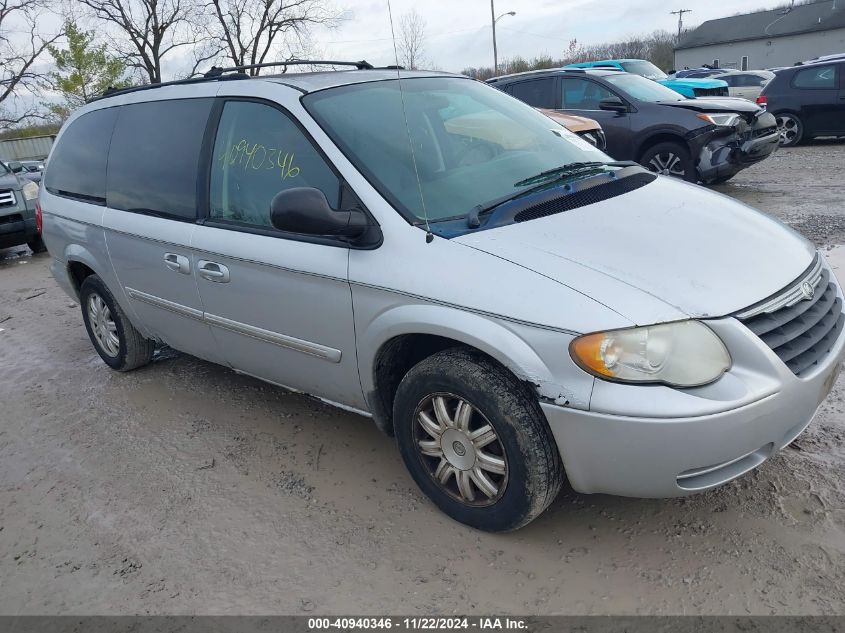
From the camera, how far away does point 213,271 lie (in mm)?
3385

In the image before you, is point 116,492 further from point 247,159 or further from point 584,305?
point 584,305

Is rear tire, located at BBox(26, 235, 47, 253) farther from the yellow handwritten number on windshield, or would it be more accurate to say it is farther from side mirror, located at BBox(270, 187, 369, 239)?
side mirror, located at BBox(270, 187, 369, 239)

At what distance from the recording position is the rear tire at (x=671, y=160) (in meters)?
8.43

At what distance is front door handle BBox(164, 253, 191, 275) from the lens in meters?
3.54

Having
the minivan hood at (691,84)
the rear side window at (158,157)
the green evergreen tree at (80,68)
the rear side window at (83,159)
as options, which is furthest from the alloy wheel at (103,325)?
the green evergreen tree at (80,68)

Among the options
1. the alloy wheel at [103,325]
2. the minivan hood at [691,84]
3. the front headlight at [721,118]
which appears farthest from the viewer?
the minivan hood at [691,84]

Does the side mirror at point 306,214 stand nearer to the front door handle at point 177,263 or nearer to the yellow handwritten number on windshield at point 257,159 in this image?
the yellow handwritten number on windshield at point 257,159

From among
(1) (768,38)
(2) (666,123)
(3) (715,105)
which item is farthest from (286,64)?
(1) (768,38)

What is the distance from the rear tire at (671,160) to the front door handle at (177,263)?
6.55 m

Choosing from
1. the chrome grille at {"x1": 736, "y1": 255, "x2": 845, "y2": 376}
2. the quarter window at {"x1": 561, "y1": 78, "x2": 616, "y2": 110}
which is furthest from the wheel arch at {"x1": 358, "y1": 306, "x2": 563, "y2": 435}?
the quarter window at {"x1": 561, "y1": 78, "x2": 616, "y2": 110}

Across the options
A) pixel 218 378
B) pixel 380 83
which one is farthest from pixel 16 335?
pixel 380 83

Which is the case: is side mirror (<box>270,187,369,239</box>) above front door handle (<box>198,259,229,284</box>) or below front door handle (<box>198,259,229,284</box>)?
above

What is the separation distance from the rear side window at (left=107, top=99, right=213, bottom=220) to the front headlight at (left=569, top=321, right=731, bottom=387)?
2274 mm
